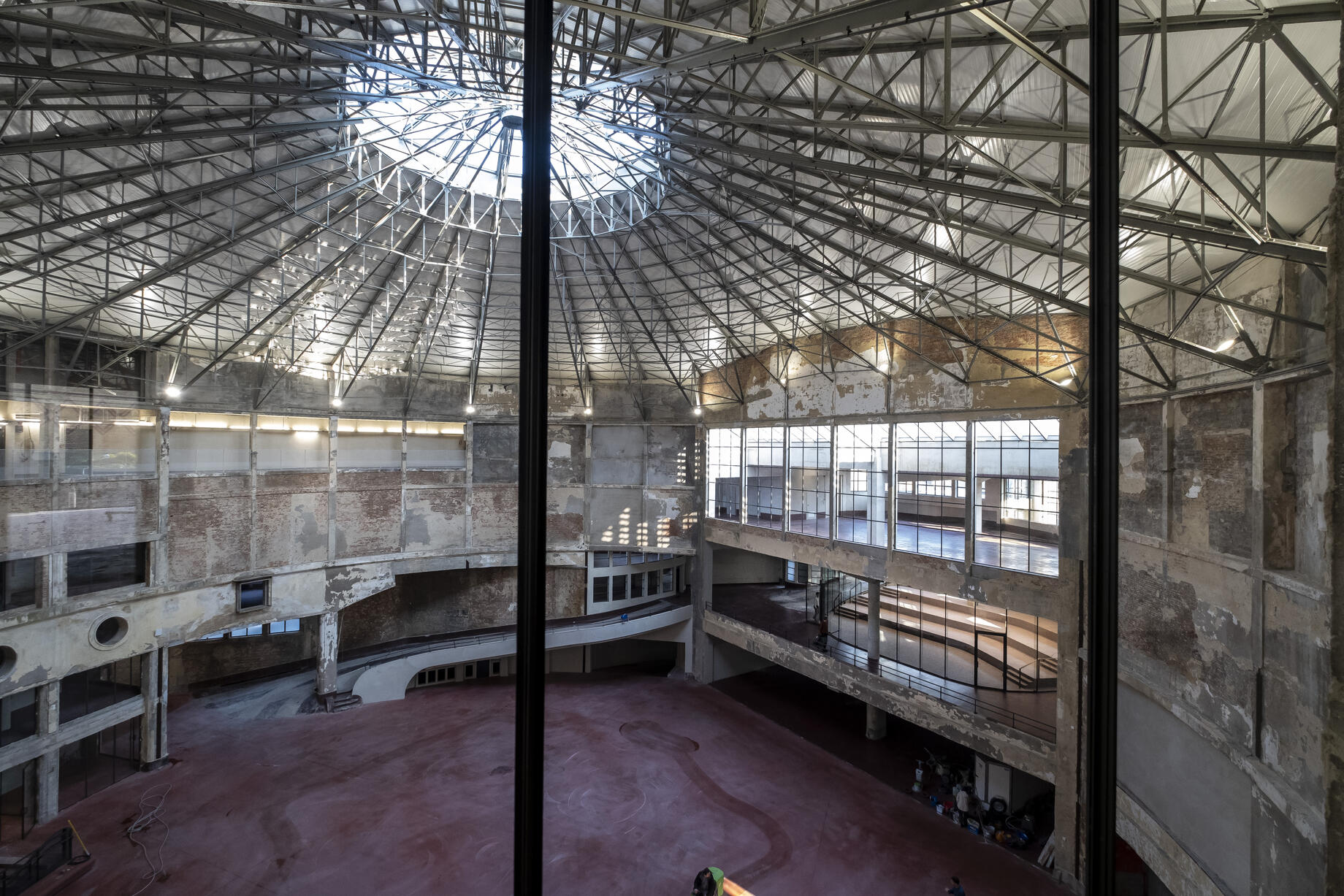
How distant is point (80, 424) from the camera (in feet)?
56.6

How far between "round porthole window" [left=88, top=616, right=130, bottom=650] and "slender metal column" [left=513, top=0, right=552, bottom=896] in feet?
73.6

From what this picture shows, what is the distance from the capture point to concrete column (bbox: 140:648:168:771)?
18562mm

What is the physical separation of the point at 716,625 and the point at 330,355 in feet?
69.0

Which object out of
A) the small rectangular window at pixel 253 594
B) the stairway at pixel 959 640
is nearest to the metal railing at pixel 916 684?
the stairway at pixel 959 640

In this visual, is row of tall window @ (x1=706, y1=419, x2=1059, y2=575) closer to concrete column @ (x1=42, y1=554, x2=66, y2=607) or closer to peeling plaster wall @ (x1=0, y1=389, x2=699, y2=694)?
peeling plaster wall @ (x1=0, y1=389, x2=699, y2=694)

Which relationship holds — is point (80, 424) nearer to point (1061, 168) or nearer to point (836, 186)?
point (836, 186)

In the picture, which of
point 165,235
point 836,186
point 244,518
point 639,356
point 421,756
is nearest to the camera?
point 836,186

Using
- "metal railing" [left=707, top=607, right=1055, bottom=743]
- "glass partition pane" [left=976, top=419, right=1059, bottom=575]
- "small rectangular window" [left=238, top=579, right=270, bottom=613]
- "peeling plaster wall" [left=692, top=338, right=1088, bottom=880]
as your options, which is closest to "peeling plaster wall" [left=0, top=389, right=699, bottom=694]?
"small rectangular window" [left=238, top=579, right=270, bottom=613]

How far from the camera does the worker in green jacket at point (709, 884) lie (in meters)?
13.5

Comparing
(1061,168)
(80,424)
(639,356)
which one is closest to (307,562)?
(80,424)

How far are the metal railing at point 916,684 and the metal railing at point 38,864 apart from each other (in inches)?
856

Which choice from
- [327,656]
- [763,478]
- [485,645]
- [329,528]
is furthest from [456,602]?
[763,478]

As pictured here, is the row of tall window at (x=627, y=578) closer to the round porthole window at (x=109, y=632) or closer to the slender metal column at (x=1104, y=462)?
the round porthole window at (x=109, y=632)

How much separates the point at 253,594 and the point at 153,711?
14.7 ft
